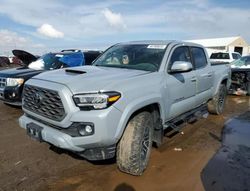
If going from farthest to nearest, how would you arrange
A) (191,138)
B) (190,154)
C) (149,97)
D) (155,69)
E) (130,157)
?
(191,138) < (190,154) < (155,69) < (149,97) < (130,157)

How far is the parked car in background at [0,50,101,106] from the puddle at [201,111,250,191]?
16.4 feet

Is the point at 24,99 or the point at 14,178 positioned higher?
the point at 24,99

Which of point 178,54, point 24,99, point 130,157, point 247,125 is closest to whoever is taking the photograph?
point 130,157

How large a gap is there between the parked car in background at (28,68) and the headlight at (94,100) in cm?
414

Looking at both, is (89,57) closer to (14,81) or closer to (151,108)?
(14,81)

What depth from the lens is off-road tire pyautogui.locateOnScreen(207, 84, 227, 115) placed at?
265 inches

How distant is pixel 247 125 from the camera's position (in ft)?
20.4

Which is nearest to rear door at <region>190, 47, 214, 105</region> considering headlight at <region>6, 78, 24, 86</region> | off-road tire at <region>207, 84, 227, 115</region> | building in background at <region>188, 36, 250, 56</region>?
off-road tire at <region>207, 84, 227, 115</region>

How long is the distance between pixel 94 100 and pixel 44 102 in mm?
786

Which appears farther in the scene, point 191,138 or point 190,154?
point 191,138

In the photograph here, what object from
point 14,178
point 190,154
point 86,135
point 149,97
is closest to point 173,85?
point 149,97

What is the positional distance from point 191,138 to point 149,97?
2144 mm

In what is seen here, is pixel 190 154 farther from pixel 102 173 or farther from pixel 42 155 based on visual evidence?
pixel 42 155

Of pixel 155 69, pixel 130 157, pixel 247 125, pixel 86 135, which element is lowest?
pixel 247 125
